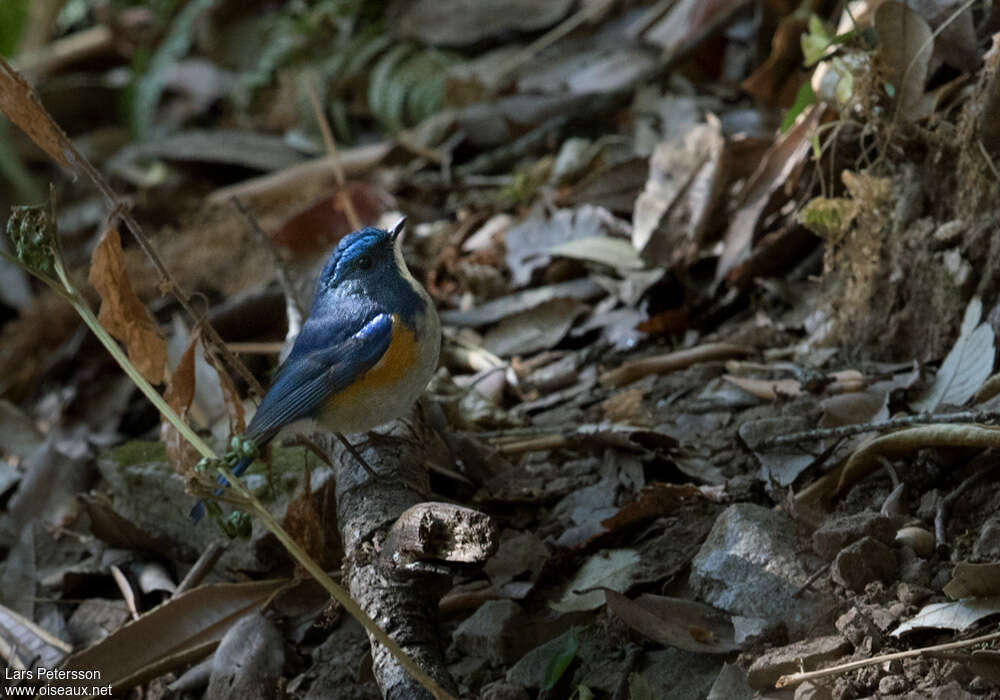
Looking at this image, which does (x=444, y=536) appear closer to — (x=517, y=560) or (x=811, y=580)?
(x=517, y=560)

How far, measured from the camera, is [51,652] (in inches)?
126

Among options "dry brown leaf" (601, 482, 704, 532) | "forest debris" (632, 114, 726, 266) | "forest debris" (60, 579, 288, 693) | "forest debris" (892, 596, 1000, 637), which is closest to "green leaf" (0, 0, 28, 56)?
"forest debris" (632, 114, 726, 266)

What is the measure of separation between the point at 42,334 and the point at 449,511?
4549mm

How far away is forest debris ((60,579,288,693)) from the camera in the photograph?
9.74 feet

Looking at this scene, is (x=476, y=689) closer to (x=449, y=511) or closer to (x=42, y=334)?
(x=449, y=511)

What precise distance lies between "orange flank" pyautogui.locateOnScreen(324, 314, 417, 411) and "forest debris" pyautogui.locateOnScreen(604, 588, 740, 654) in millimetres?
929

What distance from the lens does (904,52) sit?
10.8 feet

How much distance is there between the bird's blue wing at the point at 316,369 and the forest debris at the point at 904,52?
1773 mm

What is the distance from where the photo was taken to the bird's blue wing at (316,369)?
2.96 meters

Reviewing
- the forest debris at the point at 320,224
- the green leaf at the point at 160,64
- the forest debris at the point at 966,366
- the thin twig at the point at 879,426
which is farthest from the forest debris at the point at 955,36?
the green leaf at the point at 160,64

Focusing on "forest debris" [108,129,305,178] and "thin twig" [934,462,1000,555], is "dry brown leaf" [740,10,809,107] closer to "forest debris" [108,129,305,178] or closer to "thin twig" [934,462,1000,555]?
"thin twig" [934,462,1000,555]

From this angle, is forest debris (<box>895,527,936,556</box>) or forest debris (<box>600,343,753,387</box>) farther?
forest debris (<box>600,343,753,387</box>)

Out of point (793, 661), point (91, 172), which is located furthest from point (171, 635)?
point (793, 661)

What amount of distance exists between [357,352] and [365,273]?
0.35 m
